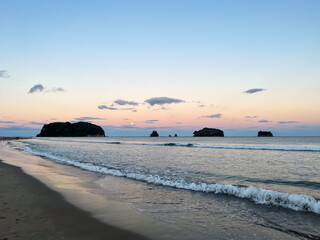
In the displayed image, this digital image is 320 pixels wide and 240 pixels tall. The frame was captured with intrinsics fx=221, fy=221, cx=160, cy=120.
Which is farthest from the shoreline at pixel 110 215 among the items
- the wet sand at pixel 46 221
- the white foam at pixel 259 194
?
the white foam at pixel 259 194

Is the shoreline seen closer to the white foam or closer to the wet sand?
the wet sand

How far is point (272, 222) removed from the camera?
688 cm

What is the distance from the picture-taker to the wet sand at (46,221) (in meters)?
5.35

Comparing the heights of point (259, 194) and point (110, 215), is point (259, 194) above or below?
above

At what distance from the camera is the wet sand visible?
5.35m

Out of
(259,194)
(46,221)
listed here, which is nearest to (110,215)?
(46,221)

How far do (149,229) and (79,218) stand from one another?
229 cm

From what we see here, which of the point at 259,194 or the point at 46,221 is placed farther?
the point at 259,194

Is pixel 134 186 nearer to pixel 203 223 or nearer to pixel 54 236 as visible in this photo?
pixel 203 223

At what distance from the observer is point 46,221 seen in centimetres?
626

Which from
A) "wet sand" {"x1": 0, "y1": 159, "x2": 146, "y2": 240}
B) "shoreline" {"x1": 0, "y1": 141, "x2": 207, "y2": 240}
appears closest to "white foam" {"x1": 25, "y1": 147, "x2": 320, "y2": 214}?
"shoreline" {"x1": 0, "y1": 141, "x2": 207, "y2": 240}

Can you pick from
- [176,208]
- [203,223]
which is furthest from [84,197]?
[203,223]

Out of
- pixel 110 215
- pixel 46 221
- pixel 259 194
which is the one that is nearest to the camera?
pixel 46 221

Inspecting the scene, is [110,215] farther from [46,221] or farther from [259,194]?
[259,194]
